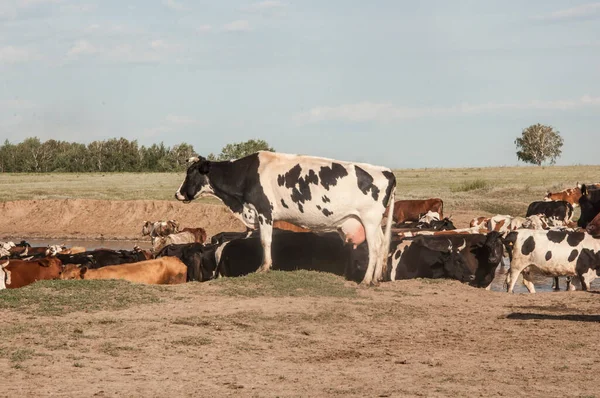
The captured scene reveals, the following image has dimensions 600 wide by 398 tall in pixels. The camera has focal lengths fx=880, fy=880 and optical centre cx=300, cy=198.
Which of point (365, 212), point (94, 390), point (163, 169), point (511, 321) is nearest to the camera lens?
point (94, 390)

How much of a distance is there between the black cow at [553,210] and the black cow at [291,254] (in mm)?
16355

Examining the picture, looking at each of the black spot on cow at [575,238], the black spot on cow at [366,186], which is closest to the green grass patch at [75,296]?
the black spot on cow at [366,186]

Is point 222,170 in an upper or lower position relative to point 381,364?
upper

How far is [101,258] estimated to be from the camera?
19.9 meters

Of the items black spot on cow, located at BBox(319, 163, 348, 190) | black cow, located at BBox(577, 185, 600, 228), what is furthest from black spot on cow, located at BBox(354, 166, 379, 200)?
black cow, located at BBox(577, 185, 600, 228)

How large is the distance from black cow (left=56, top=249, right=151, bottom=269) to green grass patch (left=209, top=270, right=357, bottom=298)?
4617 millimetres

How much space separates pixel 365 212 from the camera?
55.0 feet

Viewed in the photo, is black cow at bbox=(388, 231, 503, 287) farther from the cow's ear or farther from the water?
the cow's ear

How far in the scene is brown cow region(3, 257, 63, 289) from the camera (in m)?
16.5

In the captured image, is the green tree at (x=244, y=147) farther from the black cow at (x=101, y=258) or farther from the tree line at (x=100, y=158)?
the black cow at (x=101, y=258)

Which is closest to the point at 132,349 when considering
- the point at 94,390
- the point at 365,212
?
the point at 94,390

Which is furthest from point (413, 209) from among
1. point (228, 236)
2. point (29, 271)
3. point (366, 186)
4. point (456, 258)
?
point (29, 271)

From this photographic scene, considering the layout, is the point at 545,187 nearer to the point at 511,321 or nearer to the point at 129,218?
the point at 129,218

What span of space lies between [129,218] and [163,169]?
64058 mm
